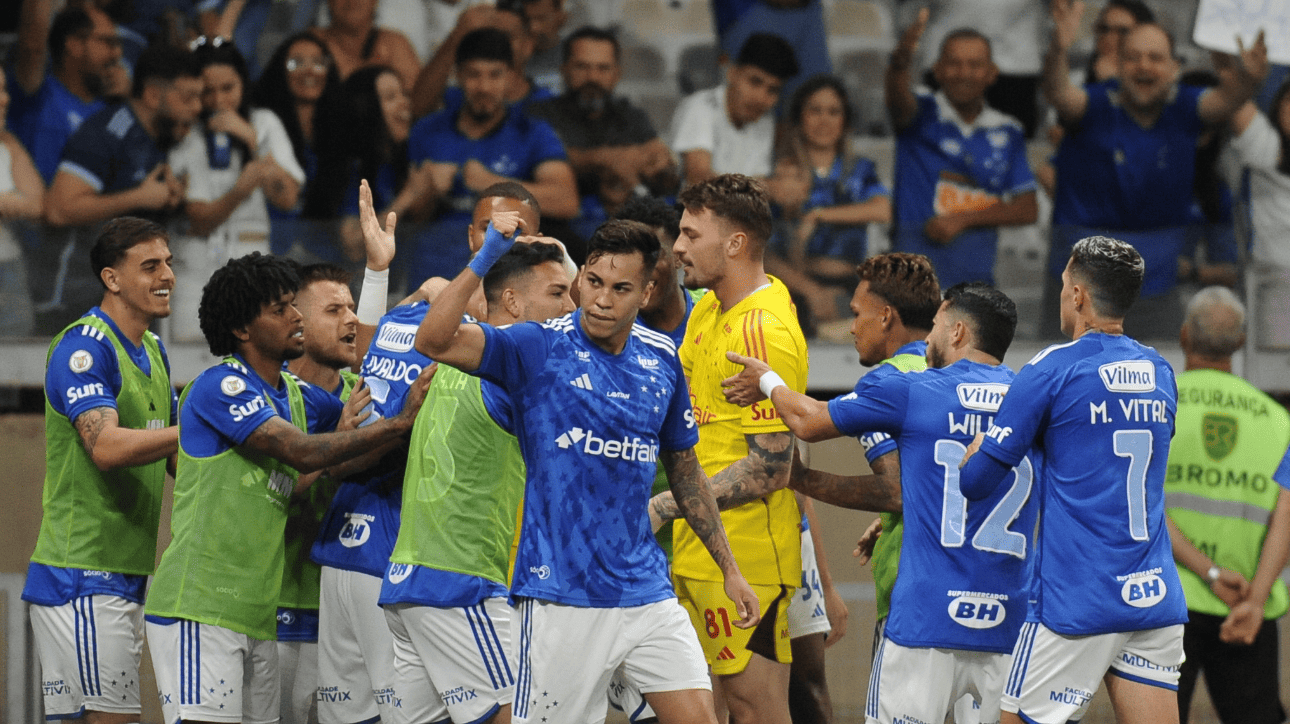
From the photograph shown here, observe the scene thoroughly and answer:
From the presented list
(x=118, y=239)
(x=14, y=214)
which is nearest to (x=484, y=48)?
(x=14, y=214)

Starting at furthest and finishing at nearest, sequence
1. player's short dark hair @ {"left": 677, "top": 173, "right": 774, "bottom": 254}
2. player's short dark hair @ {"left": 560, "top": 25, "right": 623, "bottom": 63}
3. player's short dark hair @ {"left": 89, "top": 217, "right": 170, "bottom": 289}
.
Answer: player's short dark hair @ {"left": 560, "top": 25, "right": 623, "bottom": 63} < player's short dark hair @ {"left": 89, "top": 217, "right": 170, "bottom": 289} < player's short dark hair @ {"left": 677, "top": 173, "right": 774, "bottom": 254}

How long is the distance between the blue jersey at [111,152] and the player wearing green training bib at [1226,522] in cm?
678

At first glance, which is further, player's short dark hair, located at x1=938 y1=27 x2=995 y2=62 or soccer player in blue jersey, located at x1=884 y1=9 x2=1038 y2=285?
player's short dark hair, located at x1=938 y1=27 x2=995 y2=62

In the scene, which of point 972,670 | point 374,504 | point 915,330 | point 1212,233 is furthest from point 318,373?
point 1212,233

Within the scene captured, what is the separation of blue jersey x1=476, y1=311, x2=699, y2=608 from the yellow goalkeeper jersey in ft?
3.03

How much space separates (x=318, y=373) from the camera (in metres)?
6.35

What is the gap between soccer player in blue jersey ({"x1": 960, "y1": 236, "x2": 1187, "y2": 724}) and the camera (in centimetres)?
487

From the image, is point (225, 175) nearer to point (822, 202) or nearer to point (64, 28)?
point (64, 28)

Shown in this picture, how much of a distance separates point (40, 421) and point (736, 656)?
5.42 metres

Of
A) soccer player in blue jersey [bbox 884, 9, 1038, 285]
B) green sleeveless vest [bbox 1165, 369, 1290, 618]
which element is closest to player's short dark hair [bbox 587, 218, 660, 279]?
green sleeveless vest [bbox 1165, 369, 1290, 618]

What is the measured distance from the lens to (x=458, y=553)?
531cm

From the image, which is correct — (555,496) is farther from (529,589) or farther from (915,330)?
(915,330)

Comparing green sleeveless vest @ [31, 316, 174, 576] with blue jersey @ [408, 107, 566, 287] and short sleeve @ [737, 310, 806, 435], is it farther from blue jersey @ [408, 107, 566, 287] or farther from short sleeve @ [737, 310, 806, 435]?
blue jersey @ [408, 107, 566, 287]

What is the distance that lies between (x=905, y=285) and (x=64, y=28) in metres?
6.89
